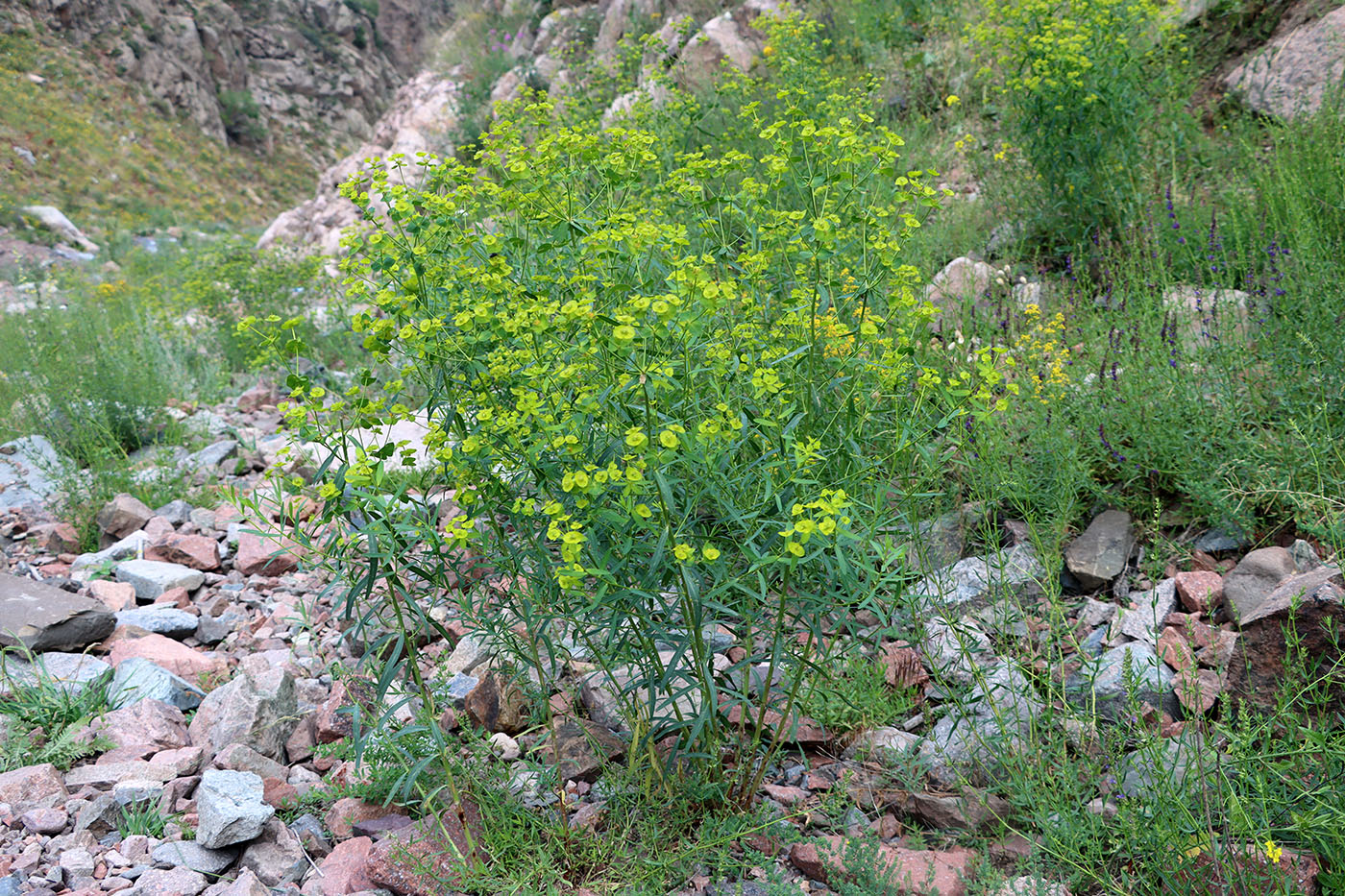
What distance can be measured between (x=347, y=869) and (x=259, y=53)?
36894mm

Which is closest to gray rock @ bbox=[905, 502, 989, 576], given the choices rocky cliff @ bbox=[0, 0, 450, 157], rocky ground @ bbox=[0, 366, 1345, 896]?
rocky ground @ bbox=[0, 366, 1345, 896]

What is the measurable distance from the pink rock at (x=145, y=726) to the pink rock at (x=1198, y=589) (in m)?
3.36

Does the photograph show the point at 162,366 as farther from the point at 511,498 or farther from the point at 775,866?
the point at 775,866

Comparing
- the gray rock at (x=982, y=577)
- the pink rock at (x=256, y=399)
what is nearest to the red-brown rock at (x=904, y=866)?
the gray rock at (x=982, y=577)

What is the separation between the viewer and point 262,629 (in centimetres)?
379

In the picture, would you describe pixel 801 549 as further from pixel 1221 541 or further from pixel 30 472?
pixel 30 472

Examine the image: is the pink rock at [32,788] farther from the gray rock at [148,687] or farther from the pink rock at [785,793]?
the pink rock at [785,793]

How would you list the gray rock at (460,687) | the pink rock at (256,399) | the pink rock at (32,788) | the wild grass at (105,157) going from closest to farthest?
the pink rock at (32,788)
the gray rock at (460,687)
the pink rock at (256,399)
the wild grass at (105,157)

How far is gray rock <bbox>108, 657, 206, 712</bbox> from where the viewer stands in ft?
10.4

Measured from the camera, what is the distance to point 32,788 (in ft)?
8.64

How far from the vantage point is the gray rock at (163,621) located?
3775 mm

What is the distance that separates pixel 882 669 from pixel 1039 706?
1.49 ft

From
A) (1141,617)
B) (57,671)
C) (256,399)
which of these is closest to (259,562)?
(57,671)

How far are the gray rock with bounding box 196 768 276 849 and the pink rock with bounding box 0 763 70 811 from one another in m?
0.52
